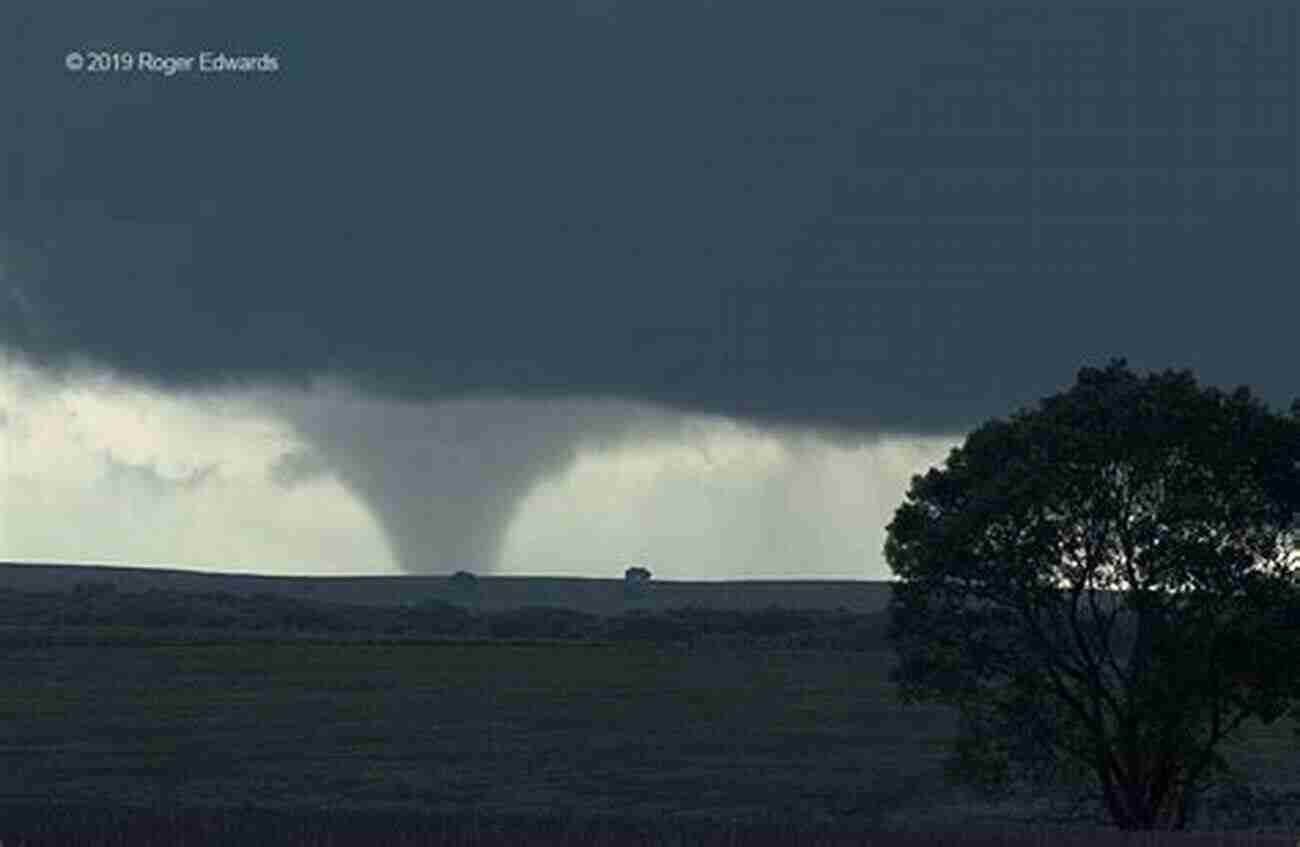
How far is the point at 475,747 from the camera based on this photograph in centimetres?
8638

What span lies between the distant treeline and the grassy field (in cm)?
2209

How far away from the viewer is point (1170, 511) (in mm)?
53188

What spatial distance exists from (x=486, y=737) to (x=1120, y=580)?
40.9 m

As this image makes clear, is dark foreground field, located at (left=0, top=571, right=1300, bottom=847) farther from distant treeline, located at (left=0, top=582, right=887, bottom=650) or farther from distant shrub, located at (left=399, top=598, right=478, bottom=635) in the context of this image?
distant shrub, located at (left=399, top=598, right=478, bottom=635)

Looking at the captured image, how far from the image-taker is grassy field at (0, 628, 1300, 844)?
6894 cm

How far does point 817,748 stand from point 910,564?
34.5m

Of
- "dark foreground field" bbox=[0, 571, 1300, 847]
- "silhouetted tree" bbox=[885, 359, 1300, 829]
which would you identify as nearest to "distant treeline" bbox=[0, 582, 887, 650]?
"dark foreground field" bbox=[0, 571, 1300, 847]

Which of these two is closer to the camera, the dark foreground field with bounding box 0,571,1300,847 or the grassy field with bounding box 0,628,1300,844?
the dark foreground field with bounding box 0,571,1300,847

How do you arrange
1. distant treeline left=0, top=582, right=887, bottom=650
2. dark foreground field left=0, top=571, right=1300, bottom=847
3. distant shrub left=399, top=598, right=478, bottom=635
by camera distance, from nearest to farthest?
dark foreground field left=0, top=571, right=1300, bottom=847 → distant treeline left=0, top=582, right=887, bottom=650 → distant shrub left=399, top=598, right=478, bottom=635

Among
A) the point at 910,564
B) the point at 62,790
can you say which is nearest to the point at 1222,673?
the point at 910,564

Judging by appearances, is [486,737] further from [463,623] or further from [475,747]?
[463,623]

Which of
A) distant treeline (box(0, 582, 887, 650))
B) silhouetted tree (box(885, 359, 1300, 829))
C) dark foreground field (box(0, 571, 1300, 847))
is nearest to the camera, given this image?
dark foreground field (box(0, 571, 1300, 847))

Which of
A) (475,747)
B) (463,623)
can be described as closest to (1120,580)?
(475,747)

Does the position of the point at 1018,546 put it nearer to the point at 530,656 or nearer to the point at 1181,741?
the point at 1181,741
